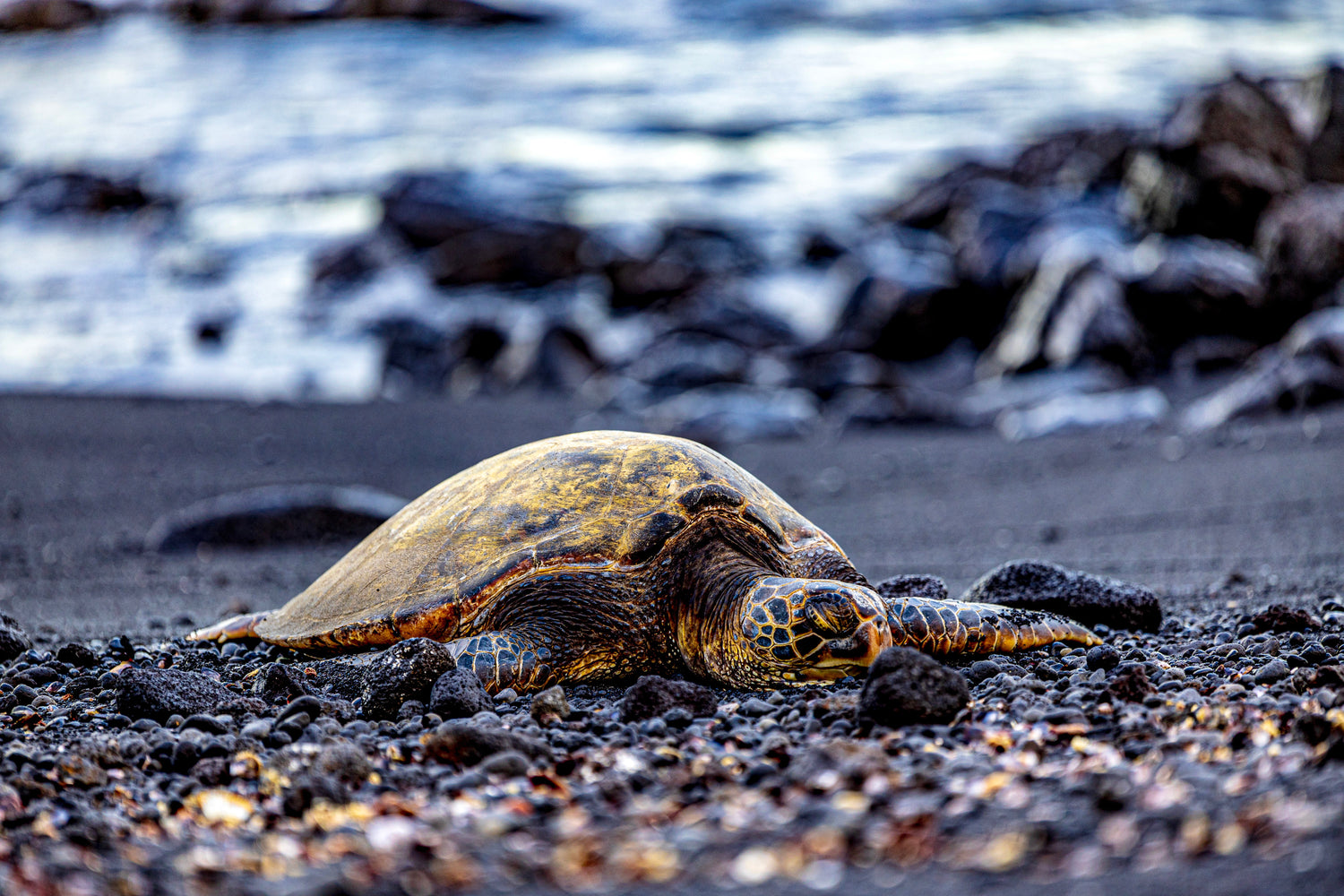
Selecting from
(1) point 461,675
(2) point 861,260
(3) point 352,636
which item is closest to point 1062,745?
(1) point 461,675

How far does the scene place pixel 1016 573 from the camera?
169 inches

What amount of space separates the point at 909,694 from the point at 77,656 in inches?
122

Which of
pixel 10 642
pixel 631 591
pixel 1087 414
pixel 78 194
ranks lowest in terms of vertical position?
pixel 1087 414

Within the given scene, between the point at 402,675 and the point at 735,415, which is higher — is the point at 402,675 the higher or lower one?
the higher one

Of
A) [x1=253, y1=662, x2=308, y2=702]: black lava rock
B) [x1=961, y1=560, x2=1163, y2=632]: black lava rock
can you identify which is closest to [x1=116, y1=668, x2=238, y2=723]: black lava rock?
[x1=253, y1=662, x2=308, y2=702]: black lava rock

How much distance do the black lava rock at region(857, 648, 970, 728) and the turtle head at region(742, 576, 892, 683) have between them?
1.32ft

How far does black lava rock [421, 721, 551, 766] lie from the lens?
103 inches

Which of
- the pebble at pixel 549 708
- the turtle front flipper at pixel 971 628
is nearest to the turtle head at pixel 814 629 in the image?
the turtle front flipper at pixel 971 628

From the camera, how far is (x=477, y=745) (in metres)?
2.63

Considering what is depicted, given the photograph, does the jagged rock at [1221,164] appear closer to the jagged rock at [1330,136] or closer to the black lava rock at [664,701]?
the jagged rock at [1330,136]

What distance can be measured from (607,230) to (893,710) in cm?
2249

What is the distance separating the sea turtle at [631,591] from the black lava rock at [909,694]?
1.33 ft

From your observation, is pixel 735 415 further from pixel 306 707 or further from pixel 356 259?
pixel 356 259

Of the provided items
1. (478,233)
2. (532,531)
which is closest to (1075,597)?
(532,531)
